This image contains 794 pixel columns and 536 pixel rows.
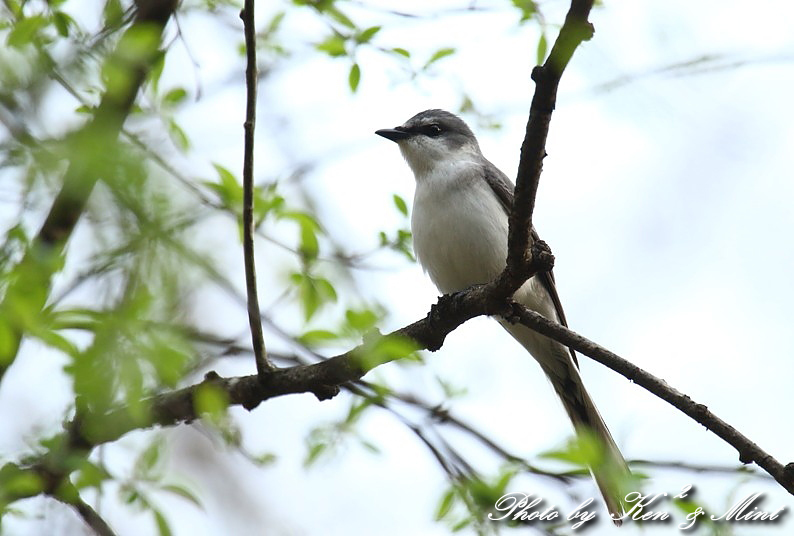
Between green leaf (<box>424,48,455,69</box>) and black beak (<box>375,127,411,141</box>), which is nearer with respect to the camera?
green leaf (<box>424,48,455,69</box>)

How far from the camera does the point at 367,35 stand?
A: 4.71 m

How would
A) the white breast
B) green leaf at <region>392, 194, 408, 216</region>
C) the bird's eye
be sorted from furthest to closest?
the bird's eye, the white breast, green leaf at <region>392, 194, 408, 216</region>

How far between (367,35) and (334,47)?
0.19 metres

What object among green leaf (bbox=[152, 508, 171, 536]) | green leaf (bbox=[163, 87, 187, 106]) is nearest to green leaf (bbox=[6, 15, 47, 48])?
green leaf (bbox=[163, 87, 187, 106])

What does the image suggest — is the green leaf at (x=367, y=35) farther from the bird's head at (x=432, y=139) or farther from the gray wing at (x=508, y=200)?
the bird's head at (x=432, y=139)

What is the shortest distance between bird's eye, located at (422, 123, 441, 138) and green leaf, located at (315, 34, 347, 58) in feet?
8.26

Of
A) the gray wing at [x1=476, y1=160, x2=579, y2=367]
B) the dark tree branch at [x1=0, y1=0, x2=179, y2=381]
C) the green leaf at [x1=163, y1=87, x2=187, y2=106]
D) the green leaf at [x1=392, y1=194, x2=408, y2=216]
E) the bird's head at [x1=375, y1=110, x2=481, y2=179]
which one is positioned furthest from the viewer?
the bird's head at [x1=375, y1=110, x2=481, y2=179]

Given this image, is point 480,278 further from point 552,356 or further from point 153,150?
point 153,150

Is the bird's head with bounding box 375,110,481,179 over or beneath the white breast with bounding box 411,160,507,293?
over

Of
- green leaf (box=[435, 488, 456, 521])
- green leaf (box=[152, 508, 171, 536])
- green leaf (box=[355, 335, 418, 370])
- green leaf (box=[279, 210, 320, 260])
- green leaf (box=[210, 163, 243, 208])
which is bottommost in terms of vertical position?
green leaf (box=[435, 488, 456, 521])

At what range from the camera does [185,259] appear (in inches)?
121

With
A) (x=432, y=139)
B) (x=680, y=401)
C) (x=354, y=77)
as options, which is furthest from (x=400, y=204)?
(x=432, y=139)

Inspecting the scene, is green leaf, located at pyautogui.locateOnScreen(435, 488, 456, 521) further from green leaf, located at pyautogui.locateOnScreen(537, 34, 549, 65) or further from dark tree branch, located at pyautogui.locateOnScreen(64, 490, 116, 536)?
green leaf, located at pyautogui.locateOnScreen(537, 34, 549, 65)

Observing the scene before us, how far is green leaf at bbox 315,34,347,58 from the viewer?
4.73m
